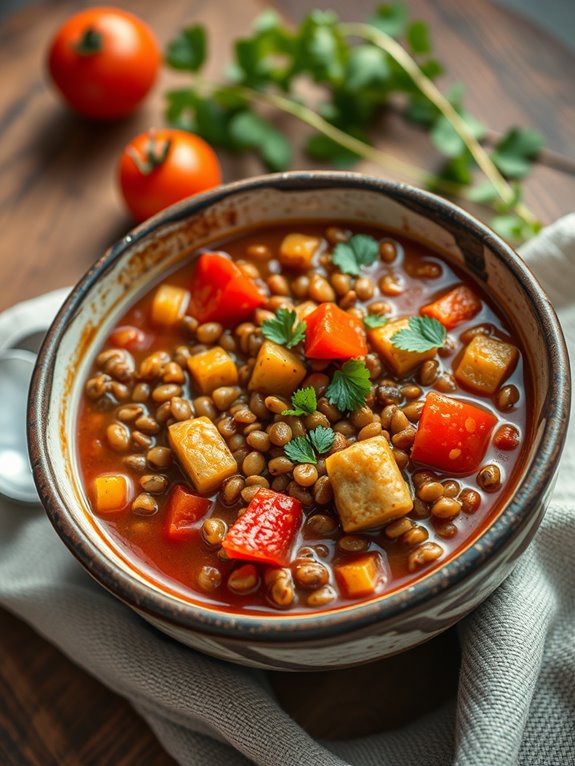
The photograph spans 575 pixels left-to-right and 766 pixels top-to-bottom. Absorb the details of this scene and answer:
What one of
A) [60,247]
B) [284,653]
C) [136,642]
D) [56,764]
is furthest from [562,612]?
[60,247]

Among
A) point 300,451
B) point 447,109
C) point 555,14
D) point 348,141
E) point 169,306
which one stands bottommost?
point 169,306

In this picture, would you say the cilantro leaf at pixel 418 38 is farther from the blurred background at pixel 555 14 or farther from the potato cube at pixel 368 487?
the potato cube at pixel 368 487

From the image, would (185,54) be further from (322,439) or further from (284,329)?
(322,439)

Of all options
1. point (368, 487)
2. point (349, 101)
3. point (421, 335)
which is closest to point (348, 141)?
point (349, 101)

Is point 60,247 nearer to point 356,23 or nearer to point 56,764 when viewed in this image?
point 356,23

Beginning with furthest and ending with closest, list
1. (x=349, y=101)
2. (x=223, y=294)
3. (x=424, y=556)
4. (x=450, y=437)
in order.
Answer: (x=349, y=101)
(x=223, y=294)
(x=450, y=437)
(x=424, y=556)

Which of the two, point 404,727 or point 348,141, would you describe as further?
point 348,141

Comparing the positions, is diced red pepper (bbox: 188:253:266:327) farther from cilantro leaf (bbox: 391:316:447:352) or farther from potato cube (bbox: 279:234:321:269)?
cilantro leaf (bbox: 391:316:447:352)

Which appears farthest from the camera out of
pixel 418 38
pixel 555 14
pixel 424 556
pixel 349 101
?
pixel 555 14
